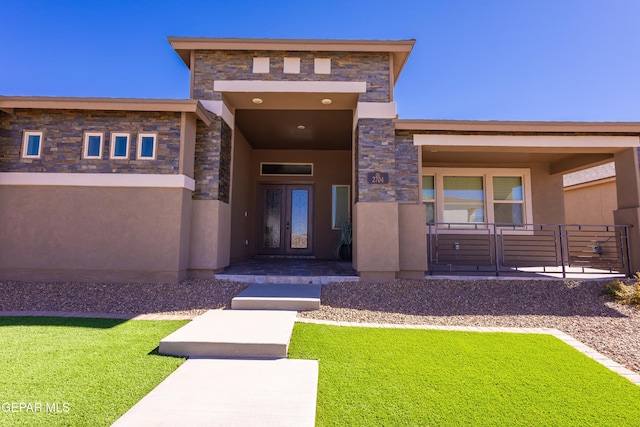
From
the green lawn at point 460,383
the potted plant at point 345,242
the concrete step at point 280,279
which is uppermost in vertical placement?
the potted plant at point 345,242

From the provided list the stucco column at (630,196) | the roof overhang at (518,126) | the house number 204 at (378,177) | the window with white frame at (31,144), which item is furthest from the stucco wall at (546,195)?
the window with white frame at (31,144)

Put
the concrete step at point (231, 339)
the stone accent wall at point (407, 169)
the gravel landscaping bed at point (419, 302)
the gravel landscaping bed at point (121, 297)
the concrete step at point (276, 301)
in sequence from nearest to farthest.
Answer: the concrete step at point (231, 339), the gravel landscaping bed at point (419, 302), the concrete step at point (276, 301), the gravel landscaping bed at point (121, 297), the stone accent wall at point (407, 169)

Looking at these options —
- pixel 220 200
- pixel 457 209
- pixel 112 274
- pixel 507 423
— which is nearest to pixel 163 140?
pixel 220 200

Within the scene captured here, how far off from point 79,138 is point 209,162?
2468 millimetres

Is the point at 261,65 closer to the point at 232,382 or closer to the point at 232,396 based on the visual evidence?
the point at 232,382

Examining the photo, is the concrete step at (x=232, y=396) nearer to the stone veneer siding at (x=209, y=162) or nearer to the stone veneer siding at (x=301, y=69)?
the stone veneer siding at (x=209, y=162)

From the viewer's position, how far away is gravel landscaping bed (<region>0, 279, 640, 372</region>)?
4.44m

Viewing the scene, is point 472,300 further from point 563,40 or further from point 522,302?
point 563,40

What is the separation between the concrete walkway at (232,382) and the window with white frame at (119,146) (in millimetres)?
4175

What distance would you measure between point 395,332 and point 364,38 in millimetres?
5955

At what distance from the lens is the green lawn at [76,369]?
6.43 ft

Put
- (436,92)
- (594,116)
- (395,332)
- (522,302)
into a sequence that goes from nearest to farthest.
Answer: (395,332) → (522,302) → (594,116) → (436,92)

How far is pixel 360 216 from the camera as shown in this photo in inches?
256

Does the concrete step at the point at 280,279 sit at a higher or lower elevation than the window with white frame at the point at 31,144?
lower
